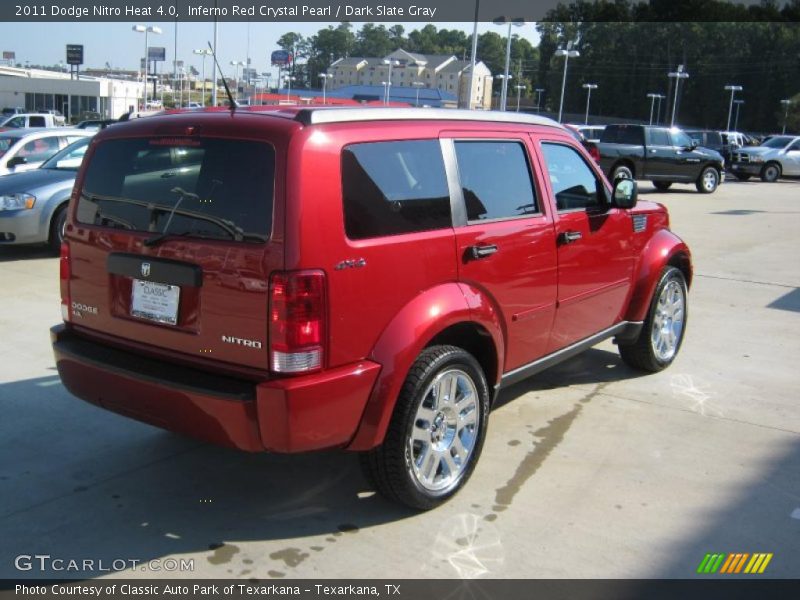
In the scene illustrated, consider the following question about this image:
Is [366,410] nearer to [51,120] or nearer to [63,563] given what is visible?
[63,563]

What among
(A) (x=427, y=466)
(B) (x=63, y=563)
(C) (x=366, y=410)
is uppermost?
(C) (x=366, y=410)

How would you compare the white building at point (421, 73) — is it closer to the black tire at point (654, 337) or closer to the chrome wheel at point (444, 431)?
the black tire at point (654, 337)

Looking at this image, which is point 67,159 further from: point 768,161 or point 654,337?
point 768,161

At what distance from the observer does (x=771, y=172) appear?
29828mm

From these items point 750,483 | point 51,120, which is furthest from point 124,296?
point 51,120

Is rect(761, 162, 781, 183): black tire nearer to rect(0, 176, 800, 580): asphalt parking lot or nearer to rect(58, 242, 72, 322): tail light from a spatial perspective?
rect(0, 176, 800, 580): asphalt parking lot

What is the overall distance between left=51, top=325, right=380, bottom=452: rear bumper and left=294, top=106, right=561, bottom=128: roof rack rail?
1.05 m

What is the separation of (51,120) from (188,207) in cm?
2798

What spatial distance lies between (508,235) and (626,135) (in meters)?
19.5

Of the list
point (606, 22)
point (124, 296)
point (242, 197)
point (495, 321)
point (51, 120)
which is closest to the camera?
point (242, 197)

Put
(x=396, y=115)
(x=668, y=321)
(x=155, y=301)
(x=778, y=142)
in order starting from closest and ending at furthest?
1. (x=155, y=301)
2. (x=396, y=115)
3. (x=668, y=321)
4. (x=778, y=142)

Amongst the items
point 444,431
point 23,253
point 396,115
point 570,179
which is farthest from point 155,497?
point 23,253

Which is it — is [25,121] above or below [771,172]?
above

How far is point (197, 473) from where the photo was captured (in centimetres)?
414
